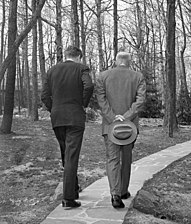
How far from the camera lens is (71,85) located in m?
4.66

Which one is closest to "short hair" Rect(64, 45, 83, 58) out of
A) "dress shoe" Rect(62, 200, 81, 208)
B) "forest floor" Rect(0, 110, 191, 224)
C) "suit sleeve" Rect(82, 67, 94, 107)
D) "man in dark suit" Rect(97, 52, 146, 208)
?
"suit sleeve" Rect(82, 67, 94, 107)

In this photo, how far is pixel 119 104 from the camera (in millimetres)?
4852

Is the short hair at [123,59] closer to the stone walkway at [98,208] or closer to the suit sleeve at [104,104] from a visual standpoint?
the suit sleeve at [104,104]

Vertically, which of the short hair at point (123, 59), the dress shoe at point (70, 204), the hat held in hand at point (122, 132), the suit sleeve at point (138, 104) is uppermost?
the short hair at point (123, 59)

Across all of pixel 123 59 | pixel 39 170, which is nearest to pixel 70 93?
pixel 123 59

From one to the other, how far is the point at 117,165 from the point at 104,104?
0.76 m

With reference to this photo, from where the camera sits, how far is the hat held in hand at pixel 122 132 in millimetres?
4730

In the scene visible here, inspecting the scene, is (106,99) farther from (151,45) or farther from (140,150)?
(151,45)

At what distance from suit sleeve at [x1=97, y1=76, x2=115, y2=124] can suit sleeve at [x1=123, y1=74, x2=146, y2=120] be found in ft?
0.57

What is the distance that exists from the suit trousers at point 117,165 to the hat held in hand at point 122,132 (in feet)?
0.26

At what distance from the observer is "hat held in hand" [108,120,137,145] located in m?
4.73

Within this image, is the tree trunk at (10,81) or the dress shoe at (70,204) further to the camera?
the tree trunk at (10,81)

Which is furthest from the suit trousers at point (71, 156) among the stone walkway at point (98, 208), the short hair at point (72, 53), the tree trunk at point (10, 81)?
the tree trunk at point (10, 81)

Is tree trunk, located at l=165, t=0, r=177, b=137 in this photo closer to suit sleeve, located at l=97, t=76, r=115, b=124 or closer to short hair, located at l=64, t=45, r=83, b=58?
suit sleeve, located at l=97, t=76, r=115, b=124
